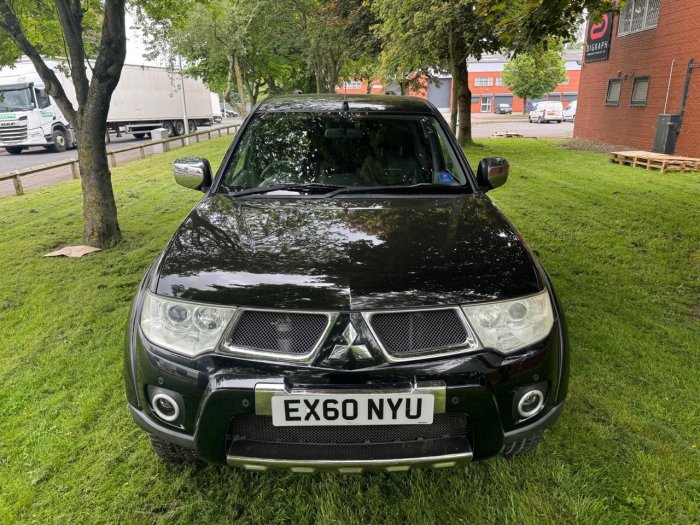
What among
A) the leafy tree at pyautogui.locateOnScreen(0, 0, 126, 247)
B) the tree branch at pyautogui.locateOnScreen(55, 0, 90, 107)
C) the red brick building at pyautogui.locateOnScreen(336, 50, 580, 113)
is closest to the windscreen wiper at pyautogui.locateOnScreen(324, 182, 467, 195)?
the leafy tree at pyautogui.locateOnScreen(0, 0, 126, 247)

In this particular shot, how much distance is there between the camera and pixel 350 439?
5.99 feet

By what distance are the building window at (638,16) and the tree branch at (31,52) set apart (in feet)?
49.6

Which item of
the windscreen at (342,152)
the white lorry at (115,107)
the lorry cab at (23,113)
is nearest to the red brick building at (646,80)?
the windscreen at (342,152)

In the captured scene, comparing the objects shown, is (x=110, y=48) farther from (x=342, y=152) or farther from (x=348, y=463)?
(x=348, y=463)

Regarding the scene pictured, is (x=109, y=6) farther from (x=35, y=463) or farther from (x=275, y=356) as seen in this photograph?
(x=275, y=356)

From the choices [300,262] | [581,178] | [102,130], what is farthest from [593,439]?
[581,178]

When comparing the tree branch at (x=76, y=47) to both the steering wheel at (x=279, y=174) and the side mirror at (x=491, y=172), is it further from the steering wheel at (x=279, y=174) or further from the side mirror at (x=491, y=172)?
the side mirror at (x=491, y=172)

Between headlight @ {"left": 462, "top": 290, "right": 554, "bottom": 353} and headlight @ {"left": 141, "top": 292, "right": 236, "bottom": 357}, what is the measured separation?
90cm

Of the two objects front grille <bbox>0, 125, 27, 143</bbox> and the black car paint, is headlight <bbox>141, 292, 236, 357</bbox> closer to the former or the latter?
the black car paint

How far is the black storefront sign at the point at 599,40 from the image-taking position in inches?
672

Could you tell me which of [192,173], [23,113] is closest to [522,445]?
[192,173]

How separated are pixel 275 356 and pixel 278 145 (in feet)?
5.92

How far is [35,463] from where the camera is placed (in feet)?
7.87

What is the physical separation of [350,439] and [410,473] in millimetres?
620
